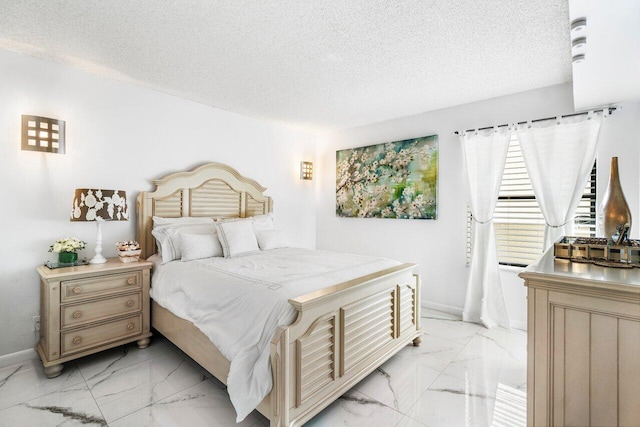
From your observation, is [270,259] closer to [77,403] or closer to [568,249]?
[77,403]

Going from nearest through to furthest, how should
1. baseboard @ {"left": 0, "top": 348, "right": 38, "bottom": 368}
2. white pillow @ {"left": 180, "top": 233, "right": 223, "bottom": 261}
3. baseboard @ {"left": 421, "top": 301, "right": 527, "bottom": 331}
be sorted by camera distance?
baseboard @ {"left": 0, "top": 348, "right": 38, "bottom": 368} → white pillow @ {"left": 180, "top": 233, "right": 223, "bottom": 261} → baseboard @ {"left": 421, "top": 301, "right": 527, "bottom": 331}

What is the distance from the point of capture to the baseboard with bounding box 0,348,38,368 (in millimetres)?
2396

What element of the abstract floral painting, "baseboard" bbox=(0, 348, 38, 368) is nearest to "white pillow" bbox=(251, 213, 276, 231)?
the abstract floral painting

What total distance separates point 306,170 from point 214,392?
11.1 ft

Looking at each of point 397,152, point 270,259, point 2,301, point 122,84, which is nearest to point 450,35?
point 397,152

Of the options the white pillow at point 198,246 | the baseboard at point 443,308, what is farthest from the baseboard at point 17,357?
the baseboard at point 443,308

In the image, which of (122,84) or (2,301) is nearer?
(2,301)

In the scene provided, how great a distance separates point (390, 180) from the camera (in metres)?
4.12

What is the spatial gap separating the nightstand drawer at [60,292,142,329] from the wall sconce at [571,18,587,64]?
352 cm

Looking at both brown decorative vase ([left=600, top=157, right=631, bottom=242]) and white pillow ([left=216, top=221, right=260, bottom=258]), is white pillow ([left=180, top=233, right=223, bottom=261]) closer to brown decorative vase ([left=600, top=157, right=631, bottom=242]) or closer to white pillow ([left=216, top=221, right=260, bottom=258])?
white pillow ([left=216, top=221, right=260, bottom=258])

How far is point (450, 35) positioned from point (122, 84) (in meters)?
3.01

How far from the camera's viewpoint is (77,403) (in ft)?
6.42

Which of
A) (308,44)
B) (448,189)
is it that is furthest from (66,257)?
(448,189)

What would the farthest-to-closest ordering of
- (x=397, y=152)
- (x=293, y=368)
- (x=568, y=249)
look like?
1. (x=397, y=152)
2. (x=293, y=368)
3. (x=568, y=249)
